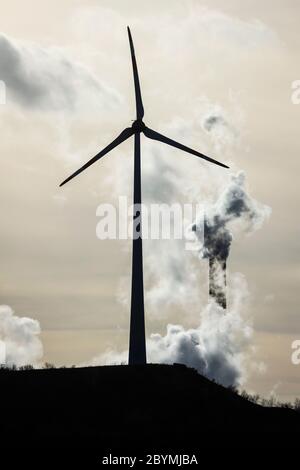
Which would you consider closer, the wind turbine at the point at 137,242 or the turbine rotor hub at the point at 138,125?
the wind turbine at the point at 137,242

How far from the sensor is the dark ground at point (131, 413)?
132750mm

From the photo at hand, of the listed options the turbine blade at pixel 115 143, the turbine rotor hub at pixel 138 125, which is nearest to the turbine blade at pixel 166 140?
the turbine rotor hub at pixel 138 125

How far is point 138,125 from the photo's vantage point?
14638 centimetres

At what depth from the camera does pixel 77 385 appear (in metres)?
146

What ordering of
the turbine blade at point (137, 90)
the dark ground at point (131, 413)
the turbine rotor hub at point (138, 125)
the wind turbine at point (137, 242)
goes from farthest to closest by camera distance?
the turbine blade at point (137, 90)
the turbine rotor hub at point (138, 125)
the wind turbine at point (137, 242)
the dark ground at point (131, 413)

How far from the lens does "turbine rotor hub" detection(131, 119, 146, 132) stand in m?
146

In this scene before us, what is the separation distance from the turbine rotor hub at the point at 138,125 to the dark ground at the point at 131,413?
84.9 ft

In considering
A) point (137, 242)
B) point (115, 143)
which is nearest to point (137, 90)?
point (115, 143)

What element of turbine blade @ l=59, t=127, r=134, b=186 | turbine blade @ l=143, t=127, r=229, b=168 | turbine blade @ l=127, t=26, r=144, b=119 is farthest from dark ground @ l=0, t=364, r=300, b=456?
turbine blade @ l=127, t=26, r=144, b=119

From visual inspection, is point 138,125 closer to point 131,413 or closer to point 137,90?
point 137,90

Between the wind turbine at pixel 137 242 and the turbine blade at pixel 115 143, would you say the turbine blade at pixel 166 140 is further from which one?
the turbine blade at pixel 115 143

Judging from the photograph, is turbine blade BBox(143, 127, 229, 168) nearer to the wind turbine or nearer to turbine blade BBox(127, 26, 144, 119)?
the wind turbine
